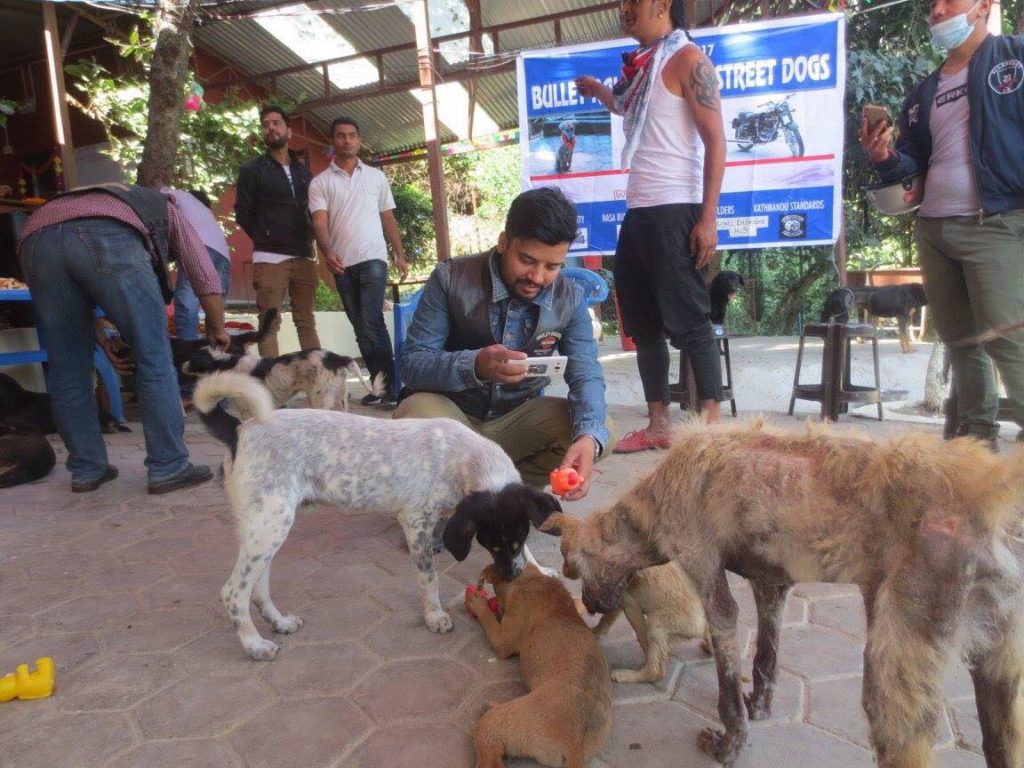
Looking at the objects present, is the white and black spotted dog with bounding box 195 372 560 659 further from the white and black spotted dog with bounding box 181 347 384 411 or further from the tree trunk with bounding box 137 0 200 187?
the tree trunk with bounding box 137 0 200 187

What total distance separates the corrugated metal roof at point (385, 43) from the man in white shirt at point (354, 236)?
4312 mm

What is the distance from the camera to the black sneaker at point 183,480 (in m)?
4.50

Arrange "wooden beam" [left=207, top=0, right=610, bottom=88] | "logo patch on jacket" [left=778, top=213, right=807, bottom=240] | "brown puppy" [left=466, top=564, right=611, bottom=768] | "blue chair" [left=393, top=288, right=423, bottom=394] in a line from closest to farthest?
"brown puppy" [left=466, top=564, right=611, bottom=768] → "logo patch on jacket" [left=778, top=213, right=807, bottom=240] → "blue chair" [left=393, top=288, right=423, bottom=394] → "wooden beam" [left=207, top=0, right=610, bottom=88]

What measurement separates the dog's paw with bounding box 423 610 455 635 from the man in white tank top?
2141mm

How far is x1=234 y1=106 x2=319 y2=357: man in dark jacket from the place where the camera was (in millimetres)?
6688

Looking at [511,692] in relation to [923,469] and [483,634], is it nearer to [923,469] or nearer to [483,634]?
[483,634]

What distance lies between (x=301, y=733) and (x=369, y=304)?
5.03 metres

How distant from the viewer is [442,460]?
277cm

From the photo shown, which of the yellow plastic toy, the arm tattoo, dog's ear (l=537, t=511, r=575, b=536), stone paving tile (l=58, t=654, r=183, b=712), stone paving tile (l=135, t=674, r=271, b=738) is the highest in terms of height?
the arm tattoo

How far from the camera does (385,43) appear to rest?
1249cm

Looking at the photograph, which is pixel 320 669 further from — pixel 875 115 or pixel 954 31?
pixel 954 31

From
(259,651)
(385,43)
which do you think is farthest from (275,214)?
(385,43)

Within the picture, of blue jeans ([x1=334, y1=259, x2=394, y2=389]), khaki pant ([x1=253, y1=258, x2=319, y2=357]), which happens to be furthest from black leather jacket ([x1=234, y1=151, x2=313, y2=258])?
blue jeans ([x1=334, y1=259, x2=394, y2=389])

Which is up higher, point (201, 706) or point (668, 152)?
point (668, 152)
